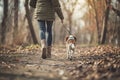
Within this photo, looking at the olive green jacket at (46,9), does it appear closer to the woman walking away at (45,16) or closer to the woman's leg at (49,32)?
the woman walking away at (45,16)

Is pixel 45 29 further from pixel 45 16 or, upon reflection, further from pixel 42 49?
pixel 42 49

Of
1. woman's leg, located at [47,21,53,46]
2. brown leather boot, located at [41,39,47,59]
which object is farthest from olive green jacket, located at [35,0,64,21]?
brown leather boot, located at [41,39,47,59]

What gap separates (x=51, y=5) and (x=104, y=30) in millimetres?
8661

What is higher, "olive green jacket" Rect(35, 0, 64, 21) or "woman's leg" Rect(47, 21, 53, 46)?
"olive green jacket" Rect(35, 0, 64, 21)

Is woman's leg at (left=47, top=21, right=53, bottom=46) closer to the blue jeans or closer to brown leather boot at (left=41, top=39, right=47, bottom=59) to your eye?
the blue jeans

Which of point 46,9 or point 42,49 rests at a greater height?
point 46,9

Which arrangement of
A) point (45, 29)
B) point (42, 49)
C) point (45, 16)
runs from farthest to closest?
point (45, 29)
point (45, 16)
point (42, 49)

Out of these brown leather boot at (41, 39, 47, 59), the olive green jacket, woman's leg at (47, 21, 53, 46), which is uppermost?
the olive green jacket

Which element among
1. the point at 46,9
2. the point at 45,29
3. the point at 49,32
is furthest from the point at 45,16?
the point at 49,32

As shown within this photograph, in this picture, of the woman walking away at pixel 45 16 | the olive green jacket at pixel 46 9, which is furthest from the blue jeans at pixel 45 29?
the olive green jacket at pixel 46 9

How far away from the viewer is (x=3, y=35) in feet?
71.3

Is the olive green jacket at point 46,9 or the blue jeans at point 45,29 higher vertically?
the olive green jacket at point 46,9

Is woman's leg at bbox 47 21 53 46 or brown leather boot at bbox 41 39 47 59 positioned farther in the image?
woman's leg at bbox 47 21 53 46

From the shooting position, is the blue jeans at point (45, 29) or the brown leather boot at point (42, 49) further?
the blue jeans at point (45, 29)
